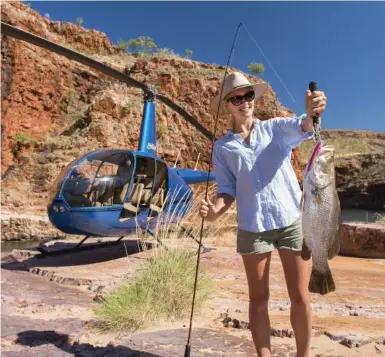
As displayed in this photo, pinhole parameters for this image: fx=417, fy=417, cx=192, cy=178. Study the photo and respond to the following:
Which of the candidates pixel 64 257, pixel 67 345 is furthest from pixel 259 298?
pixel 64 257

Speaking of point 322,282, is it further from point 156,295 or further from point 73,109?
point 73,109

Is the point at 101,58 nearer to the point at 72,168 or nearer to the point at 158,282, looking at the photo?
the point at 72,168

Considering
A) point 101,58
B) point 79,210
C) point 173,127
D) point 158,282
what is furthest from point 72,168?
point 101,58

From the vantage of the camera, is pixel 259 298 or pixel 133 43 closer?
pixel 259 298

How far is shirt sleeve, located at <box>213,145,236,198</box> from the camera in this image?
2309mm

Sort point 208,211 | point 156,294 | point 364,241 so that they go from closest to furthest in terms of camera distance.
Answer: point 208,211 → point 156,294 → point 364,241

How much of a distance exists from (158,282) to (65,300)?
1.11 meters

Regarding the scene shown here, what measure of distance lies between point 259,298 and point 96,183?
16.2 feet

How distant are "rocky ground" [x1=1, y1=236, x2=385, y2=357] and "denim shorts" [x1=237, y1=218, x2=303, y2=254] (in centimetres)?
79

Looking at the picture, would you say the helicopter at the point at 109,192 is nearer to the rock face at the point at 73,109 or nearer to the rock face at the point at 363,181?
the rock face at the point at 73,109

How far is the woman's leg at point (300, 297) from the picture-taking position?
6.72 ft

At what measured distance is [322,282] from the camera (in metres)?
1.90

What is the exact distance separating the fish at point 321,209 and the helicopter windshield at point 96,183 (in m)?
5.08

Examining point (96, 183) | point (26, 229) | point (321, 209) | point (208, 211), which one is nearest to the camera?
point (321, 209)
